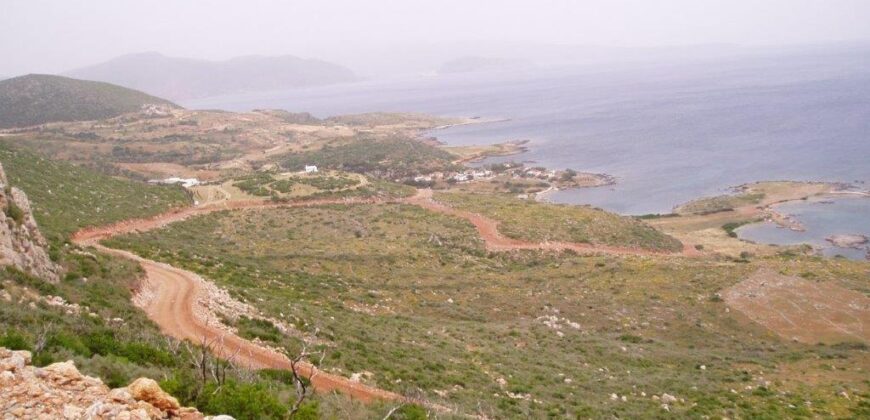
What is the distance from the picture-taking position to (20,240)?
16.7 m

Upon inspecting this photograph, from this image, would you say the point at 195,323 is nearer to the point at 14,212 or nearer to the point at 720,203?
the point at 14,212

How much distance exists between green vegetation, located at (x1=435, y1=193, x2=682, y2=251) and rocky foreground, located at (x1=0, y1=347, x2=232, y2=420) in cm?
4094

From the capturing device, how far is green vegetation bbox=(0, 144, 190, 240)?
3259 cm

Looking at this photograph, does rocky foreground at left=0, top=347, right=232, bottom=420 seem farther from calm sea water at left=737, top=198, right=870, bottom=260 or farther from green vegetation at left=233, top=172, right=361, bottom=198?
calm sea water at left=737, top=198, right=870, bottom=260

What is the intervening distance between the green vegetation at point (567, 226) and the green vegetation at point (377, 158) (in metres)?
40.6

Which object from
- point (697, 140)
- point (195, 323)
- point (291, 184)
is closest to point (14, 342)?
point (195, 323)

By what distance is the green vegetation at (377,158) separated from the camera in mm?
98250

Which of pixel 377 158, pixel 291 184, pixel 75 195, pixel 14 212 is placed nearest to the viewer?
pixel 14 212

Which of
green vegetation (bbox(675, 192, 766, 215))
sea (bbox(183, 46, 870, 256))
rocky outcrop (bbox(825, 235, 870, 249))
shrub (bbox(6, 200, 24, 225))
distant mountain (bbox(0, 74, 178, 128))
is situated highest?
distant mountain (bbox(0, 74, 178, 128))

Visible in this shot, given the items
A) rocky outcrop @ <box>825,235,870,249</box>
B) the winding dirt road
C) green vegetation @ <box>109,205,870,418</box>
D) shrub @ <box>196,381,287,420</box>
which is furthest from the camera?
rocky outcrop @ <box>825,235,870,249</box>

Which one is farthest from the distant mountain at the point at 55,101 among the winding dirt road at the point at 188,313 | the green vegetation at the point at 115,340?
the green vegetation at the point at 115,340

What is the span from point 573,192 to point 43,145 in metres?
85.1

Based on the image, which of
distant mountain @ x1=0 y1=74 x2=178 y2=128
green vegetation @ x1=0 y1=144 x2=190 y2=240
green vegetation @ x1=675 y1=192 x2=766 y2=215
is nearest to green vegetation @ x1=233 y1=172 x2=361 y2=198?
green vegetation @ x1=0 y1=144 x2=190 y2=240

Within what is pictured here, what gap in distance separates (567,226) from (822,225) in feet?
117
